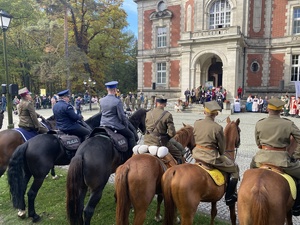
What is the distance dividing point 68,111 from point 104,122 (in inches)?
39.4

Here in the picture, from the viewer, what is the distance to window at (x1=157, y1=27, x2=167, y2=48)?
35.4 metres

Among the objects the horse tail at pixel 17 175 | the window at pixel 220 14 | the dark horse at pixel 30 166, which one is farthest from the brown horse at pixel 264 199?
the window at pixel 220 14

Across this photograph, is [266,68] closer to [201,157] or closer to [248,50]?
[248,50]

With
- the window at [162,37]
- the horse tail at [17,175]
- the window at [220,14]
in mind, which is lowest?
the horse tail at [17,175]

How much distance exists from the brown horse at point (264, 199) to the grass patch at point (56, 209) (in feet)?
6.05

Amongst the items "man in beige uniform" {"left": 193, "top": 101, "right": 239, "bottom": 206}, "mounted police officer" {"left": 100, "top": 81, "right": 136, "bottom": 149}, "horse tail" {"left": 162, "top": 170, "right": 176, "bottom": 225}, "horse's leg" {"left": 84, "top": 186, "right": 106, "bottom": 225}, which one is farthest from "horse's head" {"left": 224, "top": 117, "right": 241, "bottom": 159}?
"horse's leg" {"left": 84, "top": 186, "right": 106, "bottom": 225}

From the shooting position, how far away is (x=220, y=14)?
99.9 feet

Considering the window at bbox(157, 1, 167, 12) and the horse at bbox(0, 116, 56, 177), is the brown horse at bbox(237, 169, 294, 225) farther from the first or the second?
the window at bbox(157, 1, 167, 12)

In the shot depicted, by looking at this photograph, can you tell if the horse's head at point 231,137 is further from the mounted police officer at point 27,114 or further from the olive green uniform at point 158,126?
the mounted police officer at point 27,114

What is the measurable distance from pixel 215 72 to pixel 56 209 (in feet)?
100

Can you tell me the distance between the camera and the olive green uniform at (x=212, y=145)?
4254 mm

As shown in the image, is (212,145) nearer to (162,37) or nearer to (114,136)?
(114,136)

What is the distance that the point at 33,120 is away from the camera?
675 centimetres

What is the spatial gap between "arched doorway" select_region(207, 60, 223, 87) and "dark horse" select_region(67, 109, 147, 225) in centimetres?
3002
